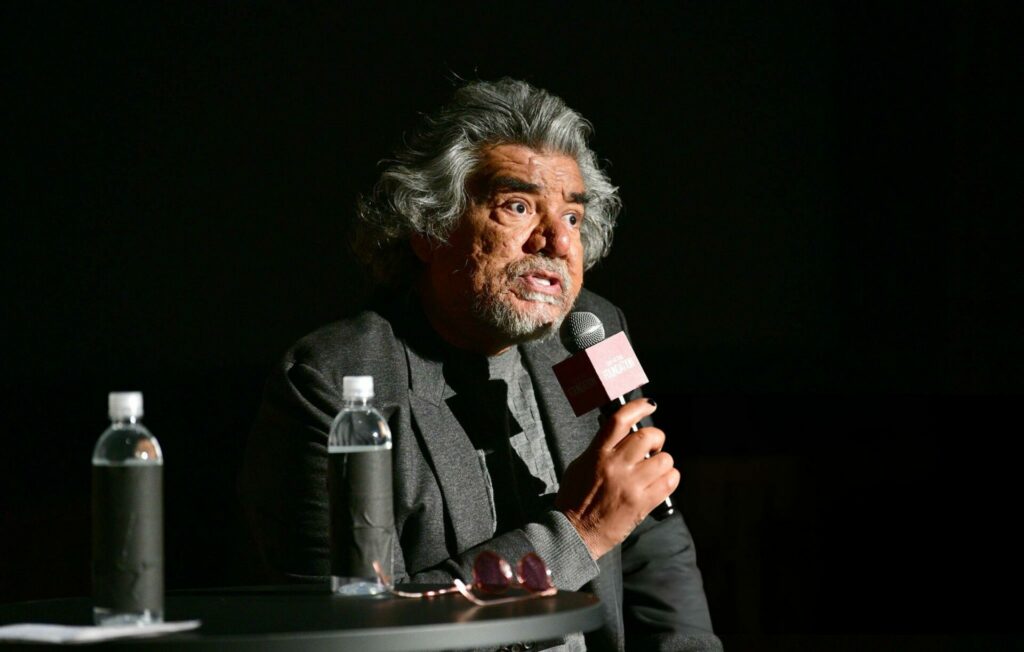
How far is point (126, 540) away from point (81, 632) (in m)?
0.12

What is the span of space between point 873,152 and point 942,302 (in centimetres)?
47

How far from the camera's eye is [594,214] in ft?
9.21

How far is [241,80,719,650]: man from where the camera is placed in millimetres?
2141

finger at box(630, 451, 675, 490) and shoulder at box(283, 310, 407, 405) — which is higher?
shoulder at box(283, 310, 407, 405)

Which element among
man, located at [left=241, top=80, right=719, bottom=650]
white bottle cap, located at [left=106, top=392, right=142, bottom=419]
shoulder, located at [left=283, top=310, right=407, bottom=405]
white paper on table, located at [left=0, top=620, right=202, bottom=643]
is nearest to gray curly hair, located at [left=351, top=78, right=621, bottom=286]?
man, located at [left=241, top=80, right=719, bottom=650]

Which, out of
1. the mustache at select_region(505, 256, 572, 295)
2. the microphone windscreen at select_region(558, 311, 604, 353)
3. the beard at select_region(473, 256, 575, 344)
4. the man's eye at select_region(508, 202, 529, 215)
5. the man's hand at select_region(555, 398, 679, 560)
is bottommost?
the man's hand at select_region(555, 398, 679, 560)

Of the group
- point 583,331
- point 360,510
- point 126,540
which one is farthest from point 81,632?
point 583,331

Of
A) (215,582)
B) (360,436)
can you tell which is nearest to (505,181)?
(360,436)

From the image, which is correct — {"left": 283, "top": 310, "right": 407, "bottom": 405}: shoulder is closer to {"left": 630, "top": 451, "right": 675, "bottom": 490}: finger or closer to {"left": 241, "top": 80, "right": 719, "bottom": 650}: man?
{"left": 241, "top": 80, "right": 719, "bottom": 650}: man

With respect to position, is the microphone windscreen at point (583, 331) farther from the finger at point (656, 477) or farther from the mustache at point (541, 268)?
the finger at point (656, 477)

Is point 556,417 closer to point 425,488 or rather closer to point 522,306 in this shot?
point 522,306

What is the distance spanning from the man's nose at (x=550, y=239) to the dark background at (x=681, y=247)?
104 cm

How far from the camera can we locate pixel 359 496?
1645mm

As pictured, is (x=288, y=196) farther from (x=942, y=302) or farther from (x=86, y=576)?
(x=942, y=302)
